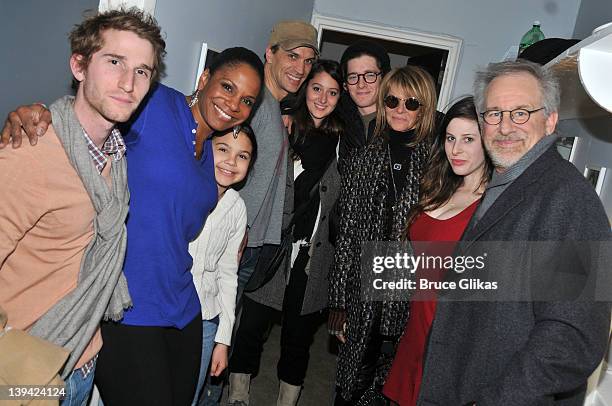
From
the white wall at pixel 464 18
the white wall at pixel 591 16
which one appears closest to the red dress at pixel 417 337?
the white wall at pixel 591 16

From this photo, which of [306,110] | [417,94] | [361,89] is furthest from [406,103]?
[306,110]

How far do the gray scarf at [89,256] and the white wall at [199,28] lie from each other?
0.71 metres

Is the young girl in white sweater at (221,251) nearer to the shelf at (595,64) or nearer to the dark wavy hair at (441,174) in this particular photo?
the dark wavy hair at (441,174)

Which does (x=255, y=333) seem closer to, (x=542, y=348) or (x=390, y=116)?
(x=390, y=116)

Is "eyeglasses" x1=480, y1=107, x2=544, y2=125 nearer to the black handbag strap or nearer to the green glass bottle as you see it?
the black handbag strap

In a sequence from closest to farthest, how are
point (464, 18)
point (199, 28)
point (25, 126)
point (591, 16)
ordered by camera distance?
point (25, 126) < point (199, 28) < point (591, 16) < point (464, 18)

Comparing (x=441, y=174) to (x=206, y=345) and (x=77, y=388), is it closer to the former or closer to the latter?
(x=206, y=345)

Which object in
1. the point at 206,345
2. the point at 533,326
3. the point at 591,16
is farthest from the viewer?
the point at 591,16

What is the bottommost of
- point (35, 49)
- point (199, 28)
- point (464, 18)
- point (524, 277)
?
point (524, 277)

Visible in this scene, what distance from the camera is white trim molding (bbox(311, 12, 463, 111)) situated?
455 cm

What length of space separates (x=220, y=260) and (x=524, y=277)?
1208mm

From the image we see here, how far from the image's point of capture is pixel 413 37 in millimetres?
4574

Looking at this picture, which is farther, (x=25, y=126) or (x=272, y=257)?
(x=272, y=257)

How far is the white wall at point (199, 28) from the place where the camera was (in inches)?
76.4
